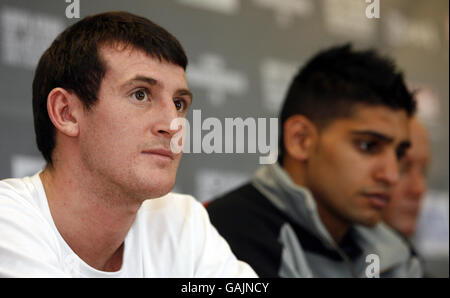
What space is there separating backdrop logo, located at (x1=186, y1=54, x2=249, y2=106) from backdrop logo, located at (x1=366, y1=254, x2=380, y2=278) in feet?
2.25

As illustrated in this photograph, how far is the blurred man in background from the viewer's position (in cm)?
193

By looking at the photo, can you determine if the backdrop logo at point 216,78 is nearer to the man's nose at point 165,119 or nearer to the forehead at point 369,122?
the forehead at point 369,122

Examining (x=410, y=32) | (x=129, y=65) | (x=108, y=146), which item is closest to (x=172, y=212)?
(x=108, y=146)

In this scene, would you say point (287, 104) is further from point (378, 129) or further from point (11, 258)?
point (11, 258)

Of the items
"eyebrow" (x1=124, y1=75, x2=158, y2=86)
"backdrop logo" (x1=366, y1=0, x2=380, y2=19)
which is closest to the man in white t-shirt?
"eyebrow" (x1=124, y1=75, x2=158, y2=86)

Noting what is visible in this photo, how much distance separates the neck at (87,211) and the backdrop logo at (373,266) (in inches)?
33.5

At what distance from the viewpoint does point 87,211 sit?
3.20 feet

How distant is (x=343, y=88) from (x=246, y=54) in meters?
0.38

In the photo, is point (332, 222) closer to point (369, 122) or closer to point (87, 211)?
point (369, 122)

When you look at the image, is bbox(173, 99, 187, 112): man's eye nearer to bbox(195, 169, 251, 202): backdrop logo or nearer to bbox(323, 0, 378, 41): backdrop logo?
bbox(195, 169, 251, 202): backdrop logo

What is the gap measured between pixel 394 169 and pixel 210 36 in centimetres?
74

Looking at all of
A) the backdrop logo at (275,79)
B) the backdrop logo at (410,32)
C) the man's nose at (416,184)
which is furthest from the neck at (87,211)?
the backdrop logo at (410,32)
